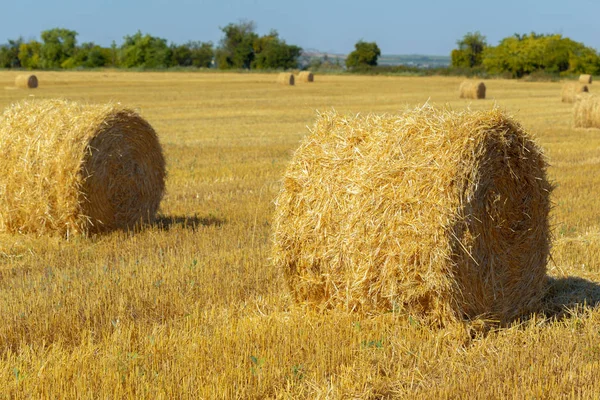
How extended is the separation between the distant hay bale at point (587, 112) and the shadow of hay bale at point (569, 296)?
55.0 feet

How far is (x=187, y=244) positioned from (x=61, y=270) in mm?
1491

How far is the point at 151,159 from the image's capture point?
10.1 m

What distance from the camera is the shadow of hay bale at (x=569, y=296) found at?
6.47 m

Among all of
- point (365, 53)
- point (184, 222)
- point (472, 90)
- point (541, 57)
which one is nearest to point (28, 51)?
point (365, 53)

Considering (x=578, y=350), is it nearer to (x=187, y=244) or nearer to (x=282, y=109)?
(x=187, y=244)

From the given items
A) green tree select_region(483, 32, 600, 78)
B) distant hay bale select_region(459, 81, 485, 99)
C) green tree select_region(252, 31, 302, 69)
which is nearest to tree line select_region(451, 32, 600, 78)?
green tree select_region(483, 32, 600, 78)

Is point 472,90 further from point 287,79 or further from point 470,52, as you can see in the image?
point 470,52

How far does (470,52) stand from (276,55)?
2342 centimetres

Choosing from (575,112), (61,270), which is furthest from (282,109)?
(61,270)

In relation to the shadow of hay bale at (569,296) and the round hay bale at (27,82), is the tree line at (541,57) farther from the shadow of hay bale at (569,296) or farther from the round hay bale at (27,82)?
the shadow of hay bale at (569,296)

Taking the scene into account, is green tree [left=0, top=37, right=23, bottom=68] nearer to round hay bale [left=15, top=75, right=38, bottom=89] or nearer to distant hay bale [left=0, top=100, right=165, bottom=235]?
round hay bale [left=15, top=75, right=38, bottom=89]

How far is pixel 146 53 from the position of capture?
9688cm

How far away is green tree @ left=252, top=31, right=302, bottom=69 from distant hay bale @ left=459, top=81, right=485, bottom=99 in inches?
2148

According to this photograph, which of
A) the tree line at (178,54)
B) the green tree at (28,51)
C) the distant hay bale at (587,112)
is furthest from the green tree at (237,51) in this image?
the distant hay bale at (587,112)
